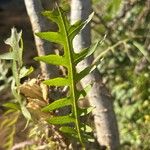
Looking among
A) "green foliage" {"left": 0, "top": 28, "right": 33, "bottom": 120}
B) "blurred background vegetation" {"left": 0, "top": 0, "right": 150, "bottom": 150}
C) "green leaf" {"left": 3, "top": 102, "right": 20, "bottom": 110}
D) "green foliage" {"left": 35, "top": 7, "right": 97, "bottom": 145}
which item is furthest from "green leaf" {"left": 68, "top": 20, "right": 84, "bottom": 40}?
"blurred background vegetation" {"left": 0, "top": 0, "right": 150, "bottom": 150}

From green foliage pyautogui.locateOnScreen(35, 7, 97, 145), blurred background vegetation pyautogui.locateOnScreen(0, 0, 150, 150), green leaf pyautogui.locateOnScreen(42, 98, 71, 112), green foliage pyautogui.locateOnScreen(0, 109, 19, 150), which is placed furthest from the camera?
blurred background vegetation pyautogui.locateOnScreen(0, 0, 150, 150)

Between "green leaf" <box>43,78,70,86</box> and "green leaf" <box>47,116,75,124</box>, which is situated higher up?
"green leaf" <box>43,78,70,86</box>

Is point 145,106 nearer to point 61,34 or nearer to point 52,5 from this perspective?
point 52,5

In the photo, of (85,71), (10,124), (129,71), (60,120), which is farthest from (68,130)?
(129,71)

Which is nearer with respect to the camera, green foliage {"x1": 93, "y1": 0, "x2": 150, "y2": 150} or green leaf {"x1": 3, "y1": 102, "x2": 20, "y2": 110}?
green leaf {"x1": 3, "y1": 102, "x2": 20, "y2": 110}

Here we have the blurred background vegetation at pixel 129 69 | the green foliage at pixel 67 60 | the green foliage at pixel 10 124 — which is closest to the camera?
the green foliage at pixel 67 60

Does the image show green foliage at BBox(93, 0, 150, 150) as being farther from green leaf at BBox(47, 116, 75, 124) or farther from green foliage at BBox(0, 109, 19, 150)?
green leaf at BBox(47, 116, 75, 124)

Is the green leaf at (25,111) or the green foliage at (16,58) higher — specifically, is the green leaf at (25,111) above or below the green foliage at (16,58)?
below

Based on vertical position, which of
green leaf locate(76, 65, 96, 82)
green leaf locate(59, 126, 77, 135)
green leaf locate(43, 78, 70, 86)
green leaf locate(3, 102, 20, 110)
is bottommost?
green leaf locate(59, 126, 77, 135)

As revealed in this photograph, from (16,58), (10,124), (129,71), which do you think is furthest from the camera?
(129,71)

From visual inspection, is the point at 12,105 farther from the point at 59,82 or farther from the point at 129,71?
the point at 129,71

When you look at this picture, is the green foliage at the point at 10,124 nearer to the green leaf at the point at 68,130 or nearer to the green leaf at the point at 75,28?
the green leaf at the point at 68,130

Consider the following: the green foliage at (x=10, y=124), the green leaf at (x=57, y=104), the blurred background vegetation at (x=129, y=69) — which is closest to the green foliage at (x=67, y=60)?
the green leaf at (x=57, y=104)
